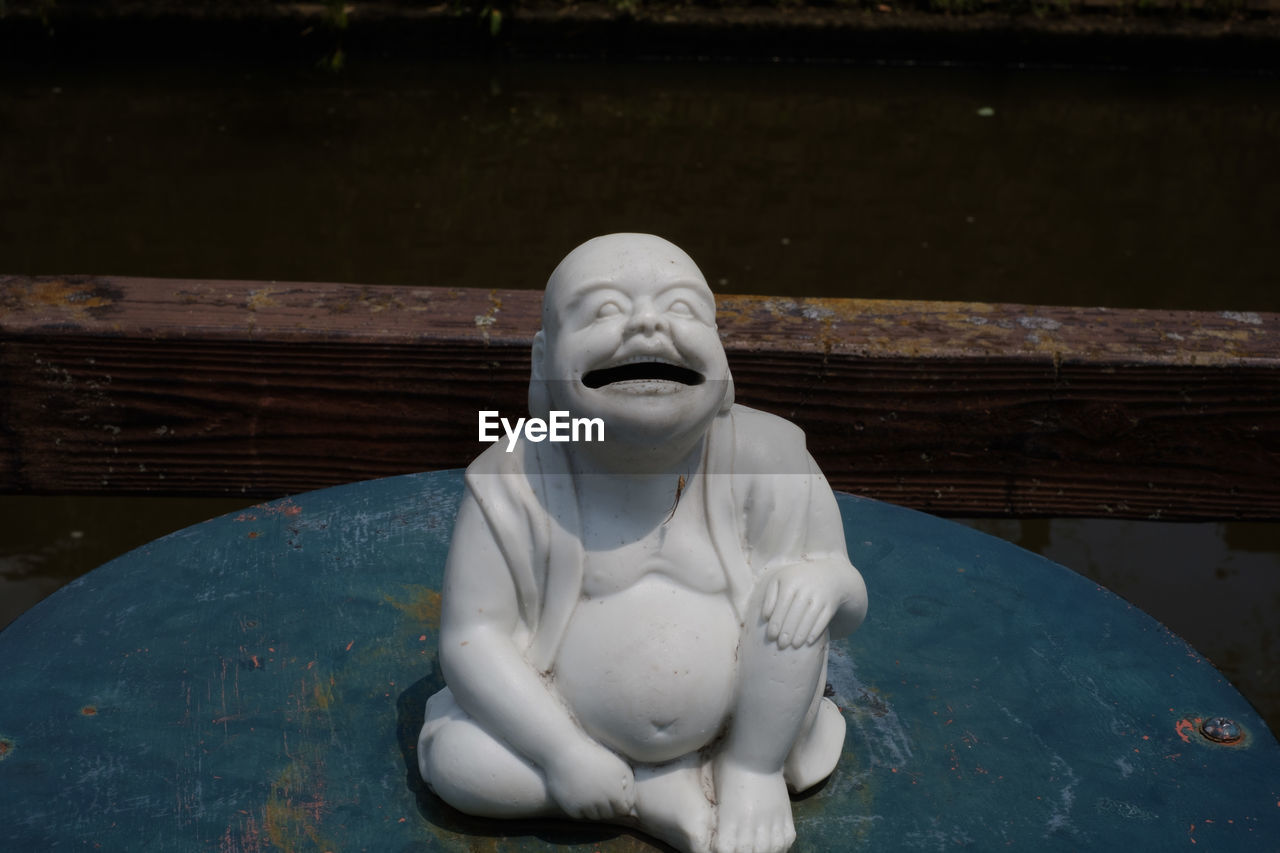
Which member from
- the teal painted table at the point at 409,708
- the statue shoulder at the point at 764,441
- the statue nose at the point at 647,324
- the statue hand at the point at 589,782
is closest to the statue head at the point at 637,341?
the statue nose at the point at 647,324

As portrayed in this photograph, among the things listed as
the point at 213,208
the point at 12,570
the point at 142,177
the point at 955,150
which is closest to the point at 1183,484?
the point at 12,570

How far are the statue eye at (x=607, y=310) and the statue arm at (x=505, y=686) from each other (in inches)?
13.8

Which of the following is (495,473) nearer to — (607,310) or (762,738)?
(607,310)

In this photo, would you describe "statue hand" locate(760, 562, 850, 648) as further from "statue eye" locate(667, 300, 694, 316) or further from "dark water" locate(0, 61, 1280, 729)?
"dark water" locate(0, 61, 1280, 729)

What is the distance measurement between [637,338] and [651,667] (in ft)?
1.54

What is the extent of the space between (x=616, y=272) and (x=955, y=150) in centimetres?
490

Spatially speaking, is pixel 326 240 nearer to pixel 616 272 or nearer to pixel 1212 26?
pixel 616 272

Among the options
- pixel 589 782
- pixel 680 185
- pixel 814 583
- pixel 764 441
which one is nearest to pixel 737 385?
pixel 764 441

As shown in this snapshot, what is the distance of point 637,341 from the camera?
1702mm

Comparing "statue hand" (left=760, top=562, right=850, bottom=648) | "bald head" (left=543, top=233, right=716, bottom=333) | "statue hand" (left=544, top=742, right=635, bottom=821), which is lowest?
"statue hand" (left=544, top=742, right=635, bottom=821)

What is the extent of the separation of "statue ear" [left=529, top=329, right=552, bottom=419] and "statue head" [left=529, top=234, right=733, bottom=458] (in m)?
0.06

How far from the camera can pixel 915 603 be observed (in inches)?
95.3

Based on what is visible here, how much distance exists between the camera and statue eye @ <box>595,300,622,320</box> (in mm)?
1721

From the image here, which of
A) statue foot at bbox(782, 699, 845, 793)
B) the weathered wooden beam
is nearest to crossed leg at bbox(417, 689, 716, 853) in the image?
statue foot at bbox(782, 699, 845, 793)
